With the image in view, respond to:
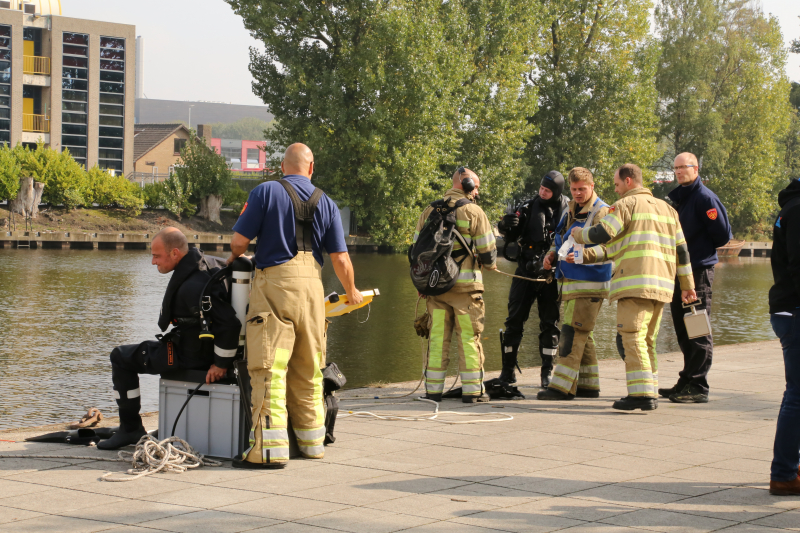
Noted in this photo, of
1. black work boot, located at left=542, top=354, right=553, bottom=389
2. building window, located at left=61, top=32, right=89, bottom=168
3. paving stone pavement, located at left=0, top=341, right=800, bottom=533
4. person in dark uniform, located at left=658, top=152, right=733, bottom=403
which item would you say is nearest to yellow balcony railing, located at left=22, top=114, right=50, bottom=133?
building window, located at left=61, top=32, right=89, bottom=168

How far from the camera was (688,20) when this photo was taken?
56969 mm

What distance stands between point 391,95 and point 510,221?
113 ft

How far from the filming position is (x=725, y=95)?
5775 centimetres

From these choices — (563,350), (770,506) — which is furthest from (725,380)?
(770,506)

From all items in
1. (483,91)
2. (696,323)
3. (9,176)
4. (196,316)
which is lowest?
(696,323)

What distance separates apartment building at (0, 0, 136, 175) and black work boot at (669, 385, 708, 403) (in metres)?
59.0

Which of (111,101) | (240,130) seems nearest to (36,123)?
(111,101)

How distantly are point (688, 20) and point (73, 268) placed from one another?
4268 cm

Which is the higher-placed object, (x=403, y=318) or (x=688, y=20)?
(x=688, y=20)

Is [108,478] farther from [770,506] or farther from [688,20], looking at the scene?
[688,20]

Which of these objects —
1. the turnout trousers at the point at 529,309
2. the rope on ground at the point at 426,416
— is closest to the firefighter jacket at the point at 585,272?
the turnout trousers at the point at 529,309

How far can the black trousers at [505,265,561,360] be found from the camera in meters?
8.84

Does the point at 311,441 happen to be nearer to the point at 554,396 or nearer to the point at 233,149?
the point at 554,396

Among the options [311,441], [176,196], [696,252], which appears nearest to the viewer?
[311,441]
